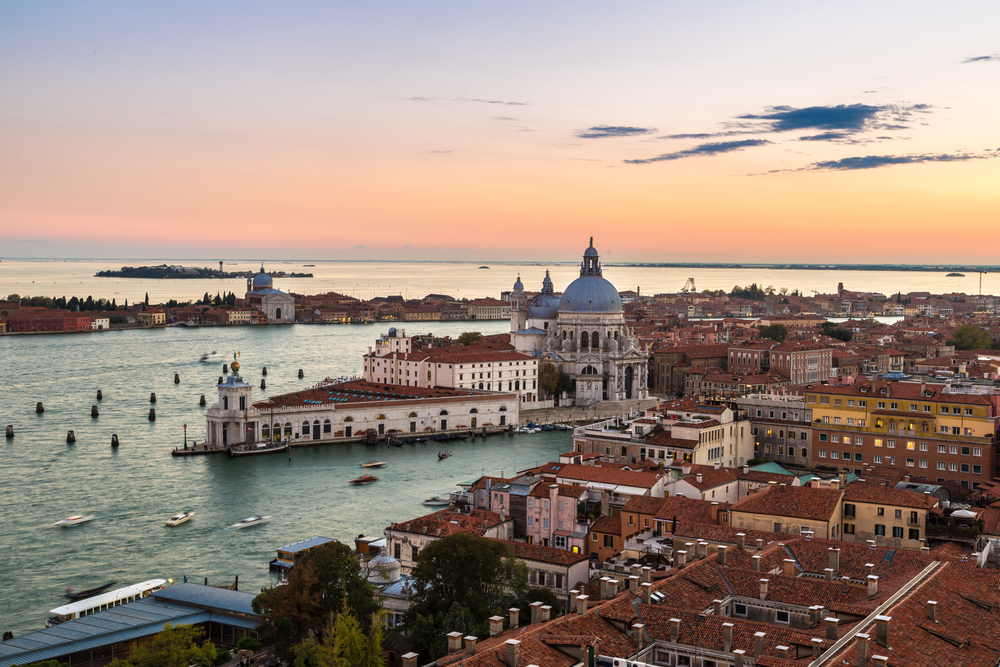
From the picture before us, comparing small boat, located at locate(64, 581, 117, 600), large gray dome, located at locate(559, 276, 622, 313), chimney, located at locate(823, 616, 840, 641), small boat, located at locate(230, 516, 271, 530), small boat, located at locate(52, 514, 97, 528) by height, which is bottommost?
small boat, located at locate(64, 581, 117, 600)

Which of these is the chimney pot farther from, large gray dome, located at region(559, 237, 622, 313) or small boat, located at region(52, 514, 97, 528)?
large gray dome, located at region(559, 237, 622, 313)

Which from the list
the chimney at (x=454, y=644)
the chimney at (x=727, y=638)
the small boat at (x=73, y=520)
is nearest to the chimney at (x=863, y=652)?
the chimney at (x=727, y=638)

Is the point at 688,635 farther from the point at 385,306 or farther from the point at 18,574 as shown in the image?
the point at 385,306

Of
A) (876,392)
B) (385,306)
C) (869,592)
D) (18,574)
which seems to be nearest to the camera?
(869,592)

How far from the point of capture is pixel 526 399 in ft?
120

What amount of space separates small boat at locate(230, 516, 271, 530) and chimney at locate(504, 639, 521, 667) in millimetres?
11453

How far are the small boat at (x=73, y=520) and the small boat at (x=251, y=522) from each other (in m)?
2.60

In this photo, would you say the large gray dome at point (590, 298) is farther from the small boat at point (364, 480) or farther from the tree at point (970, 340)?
the small boat at point (364, 480)

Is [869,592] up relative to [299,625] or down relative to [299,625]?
up

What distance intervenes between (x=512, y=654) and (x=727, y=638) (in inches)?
59.1

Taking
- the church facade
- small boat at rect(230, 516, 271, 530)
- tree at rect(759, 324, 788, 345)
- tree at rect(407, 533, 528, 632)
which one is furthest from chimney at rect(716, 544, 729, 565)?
the church facade

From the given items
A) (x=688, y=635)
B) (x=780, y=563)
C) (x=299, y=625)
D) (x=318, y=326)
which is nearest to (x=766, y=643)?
(x=688, y=635)

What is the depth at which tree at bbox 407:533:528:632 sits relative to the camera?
9.56m

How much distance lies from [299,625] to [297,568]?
59cm
